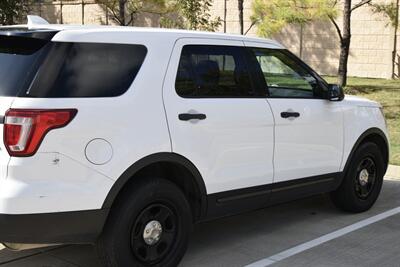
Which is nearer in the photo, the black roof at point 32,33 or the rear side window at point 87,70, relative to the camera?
the rear side window at point 87,70

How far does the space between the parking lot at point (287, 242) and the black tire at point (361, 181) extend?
0.39 feet

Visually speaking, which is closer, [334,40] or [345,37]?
[345,37]

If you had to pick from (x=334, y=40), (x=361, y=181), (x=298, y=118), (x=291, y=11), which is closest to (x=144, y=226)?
(x=298, y=118)

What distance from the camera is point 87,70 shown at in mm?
3916

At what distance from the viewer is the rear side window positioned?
373cm

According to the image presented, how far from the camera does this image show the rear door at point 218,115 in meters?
4.32

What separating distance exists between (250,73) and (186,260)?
1628 mm

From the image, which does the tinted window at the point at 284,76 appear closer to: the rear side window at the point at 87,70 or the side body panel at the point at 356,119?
the side body panel at the point at 356,119

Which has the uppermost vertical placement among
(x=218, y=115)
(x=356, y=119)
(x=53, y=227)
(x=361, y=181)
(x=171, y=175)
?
(x=218, y=115)

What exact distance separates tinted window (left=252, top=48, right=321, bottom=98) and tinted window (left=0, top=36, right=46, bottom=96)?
78.2 inches

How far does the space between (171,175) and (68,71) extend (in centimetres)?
114

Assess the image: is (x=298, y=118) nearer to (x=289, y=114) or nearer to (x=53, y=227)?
(x=289, y=114)

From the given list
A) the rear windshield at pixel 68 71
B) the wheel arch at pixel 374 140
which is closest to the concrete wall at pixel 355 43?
the wheel arch at pixel 374 140

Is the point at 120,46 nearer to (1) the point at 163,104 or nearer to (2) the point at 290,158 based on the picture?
(1) the point at 163,104
